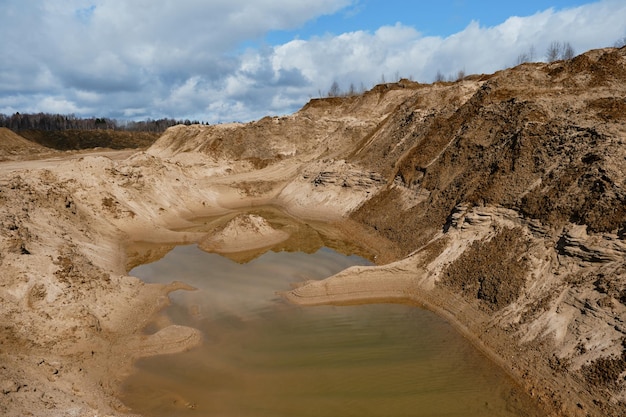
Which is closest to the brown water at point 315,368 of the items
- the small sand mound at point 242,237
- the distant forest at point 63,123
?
the small sand mound at point 242,237

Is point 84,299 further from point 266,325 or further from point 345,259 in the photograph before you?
point 345,259

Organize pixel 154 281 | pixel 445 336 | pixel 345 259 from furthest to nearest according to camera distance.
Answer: pixel 345 259
pixel 154 281
pixel 445 336

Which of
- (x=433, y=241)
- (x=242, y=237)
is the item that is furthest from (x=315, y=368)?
(x=242, y=237)

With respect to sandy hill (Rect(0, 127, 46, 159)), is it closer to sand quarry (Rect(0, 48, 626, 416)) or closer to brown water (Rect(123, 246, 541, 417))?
sand quarry (Rect(0, 48, 626, 416))

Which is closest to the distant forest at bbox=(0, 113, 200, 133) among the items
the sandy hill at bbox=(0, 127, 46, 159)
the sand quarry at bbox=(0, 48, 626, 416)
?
the sandy hill at bbox=(0, 127, 46, 159)

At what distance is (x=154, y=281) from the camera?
21656 millimetres

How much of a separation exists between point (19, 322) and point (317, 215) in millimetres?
23248

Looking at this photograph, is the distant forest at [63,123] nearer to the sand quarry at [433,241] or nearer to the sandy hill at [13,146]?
the sandy hill at [13,146]

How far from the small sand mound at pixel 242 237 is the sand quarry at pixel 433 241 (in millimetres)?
97

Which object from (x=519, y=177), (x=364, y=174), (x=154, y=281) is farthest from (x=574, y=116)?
(x=154, y=281)

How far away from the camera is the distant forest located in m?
129

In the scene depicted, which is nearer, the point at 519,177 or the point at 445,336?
the point at 445,336

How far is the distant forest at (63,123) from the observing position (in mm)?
129400

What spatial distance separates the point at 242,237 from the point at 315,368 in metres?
14.5
